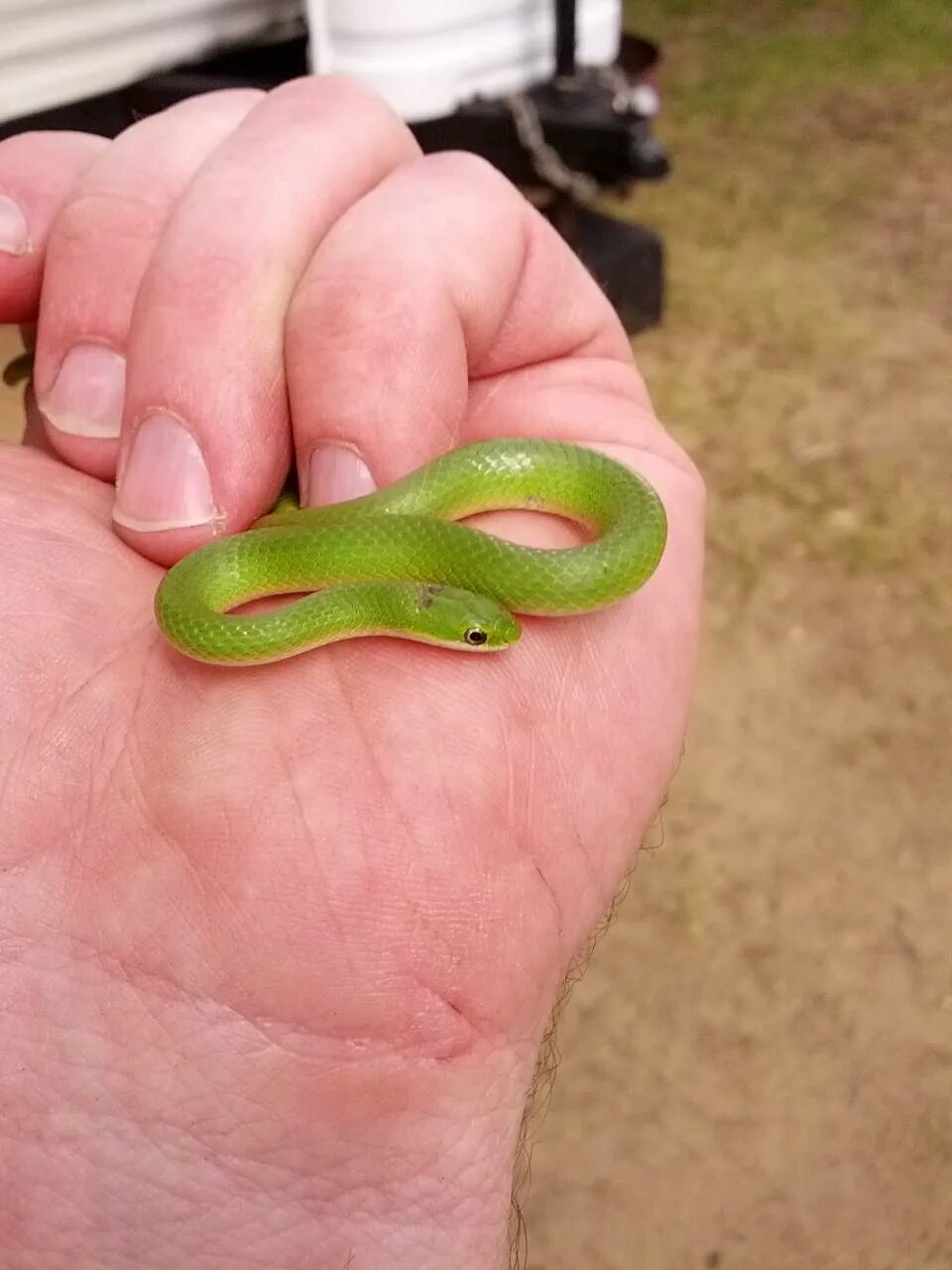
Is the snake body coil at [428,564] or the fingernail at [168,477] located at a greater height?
the fingernail at [168,477]

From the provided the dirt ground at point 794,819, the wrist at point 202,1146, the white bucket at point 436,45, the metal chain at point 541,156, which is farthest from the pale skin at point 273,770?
the metal chain at point 541,156

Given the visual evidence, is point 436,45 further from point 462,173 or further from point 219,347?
point 219,347

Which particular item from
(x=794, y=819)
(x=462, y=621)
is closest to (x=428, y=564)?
(x=462, y=621)

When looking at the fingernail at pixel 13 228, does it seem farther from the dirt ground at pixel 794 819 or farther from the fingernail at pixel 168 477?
the dirt ground at pixel 794 819

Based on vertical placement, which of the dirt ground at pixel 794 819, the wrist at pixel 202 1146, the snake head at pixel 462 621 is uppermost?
the snake head at pixel 462 621

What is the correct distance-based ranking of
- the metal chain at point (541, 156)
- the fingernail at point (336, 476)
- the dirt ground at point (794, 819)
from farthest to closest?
1. the metal chain at point (541, 156)
2. the dirt ground at point (794, 819)
3. the fingernail at point (336, 476)

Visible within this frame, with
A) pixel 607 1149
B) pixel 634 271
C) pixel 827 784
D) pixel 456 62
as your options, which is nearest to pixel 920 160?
pixel 634 271

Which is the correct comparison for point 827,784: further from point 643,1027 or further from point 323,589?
point 323,589
